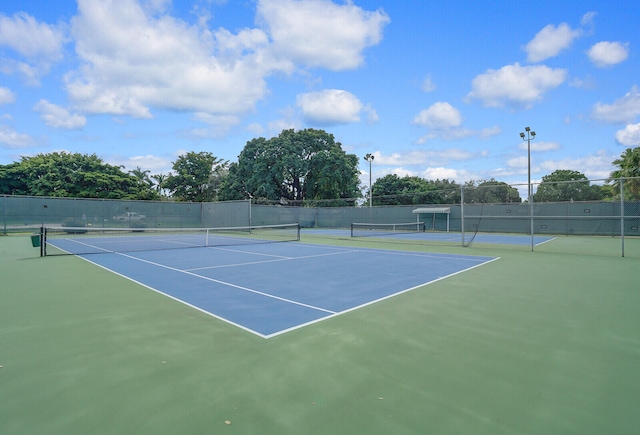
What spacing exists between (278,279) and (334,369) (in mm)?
4440

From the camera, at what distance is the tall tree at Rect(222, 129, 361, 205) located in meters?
39.7

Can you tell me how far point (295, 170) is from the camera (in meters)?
40.1

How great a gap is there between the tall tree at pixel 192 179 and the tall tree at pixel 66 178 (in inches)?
269

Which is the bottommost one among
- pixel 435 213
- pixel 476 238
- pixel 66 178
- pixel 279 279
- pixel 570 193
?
pixel 476 238

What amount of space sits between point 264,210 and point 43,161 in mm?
23942

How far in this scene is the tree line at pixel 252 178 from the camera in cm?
3441

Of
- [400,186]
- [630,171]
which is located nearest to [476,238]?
[630,171]

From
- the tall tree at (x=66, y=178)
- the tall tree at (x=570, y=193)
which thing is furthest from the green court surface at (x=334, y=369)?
the tall tree at (x=66, y=178)

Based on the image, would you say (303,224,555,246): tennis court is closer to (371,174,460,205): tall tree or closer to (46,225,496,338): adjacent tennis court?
(46,225,496,338): adjacent tennis court

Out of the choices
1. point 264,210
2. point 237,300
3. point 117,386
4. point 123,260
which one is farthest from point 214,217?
point 117,386

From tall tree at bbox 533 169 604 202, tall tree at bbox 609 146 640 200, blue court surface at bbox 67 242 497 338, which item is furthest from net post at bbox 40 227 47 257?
tall tree at bbox 609 146 640 200

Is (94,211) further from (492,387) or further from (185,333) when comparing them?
(492,387)

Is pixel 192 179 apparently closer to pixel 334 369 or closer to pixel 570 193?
pixel 570 193

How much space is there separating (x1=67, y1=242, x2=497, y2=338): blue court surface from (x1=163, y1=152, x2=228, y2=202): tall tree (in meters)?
34.3
